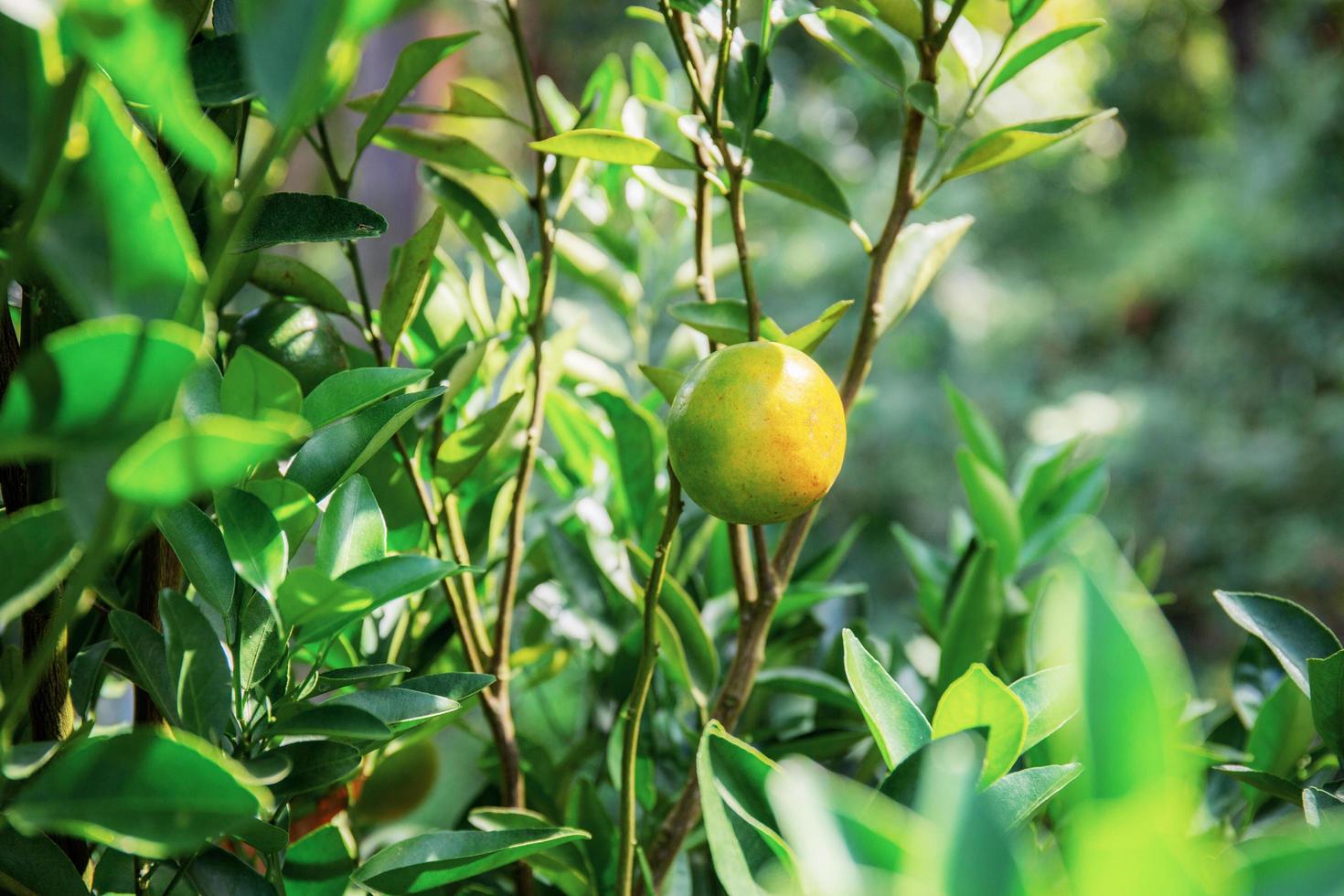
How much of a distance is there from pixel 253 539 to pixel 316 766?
7 centimetres

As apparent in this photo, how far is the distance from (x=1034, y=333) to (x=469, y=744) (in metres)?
2.21

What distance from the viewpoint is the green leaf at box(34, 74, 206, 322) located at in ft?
0.53

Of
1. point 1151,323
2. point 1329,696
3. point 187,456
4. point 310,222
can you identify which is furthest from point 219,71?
point 1151,323

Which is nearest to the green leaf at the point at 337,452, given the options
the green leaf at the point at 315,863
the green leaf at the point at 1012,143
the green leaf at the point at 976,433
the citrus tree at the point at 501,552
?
the citrus tree at the point at 501,552

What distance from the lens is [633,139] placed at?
0.33 meters

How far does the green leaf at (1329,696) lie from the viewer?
0.29 metres

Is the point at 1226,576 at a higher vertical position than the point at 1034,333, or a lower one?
lower

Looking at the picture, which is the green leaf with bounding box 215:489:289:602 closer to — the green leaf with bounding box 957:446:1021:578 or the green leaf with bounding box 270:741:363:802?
the green leaf with bounding box 270:741:363:802

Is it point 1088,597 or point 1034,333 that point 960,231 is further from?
point 1034,333

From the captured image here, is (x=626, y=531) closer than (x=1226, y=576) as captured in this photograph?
Yes

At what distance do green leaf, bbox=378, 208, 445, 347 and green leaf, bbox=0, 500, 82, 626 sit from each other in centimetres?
16

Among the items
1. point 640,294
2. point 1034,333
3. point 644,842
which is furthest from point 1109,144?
point 644,842

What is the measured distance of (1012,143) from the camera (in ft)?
1.16

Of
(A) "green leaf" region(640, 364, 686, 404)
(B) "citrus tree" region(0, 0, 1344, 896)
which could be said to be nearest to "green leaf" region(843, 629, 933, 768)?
(B) "citrus tree" region(0, 0, 1344, 896)
